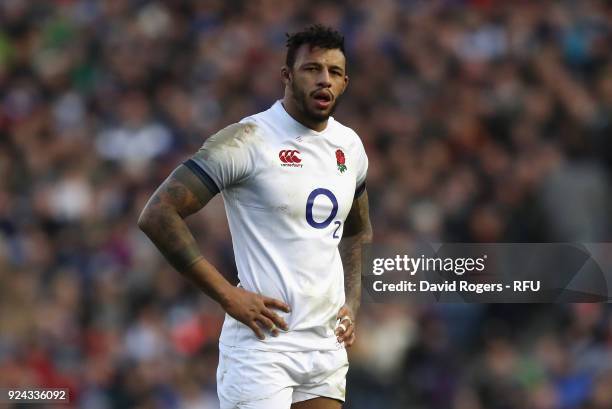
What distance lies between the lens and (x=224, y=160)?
5559 millimetres

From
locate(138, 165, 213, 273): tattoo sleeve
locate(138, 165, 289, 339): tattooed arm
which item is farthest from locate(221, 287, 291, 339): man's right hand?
locate(138, 165, 213, 273): tattoo sleeve

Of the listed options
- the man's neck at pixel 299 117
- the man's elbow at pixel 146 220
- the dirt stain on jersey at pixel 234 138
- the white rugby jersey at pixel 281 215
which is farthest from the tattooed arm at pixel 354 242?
the man's elbow at pixel 146 220

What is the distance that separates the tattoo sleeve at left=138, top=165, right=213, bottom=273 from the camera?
5.50 meters

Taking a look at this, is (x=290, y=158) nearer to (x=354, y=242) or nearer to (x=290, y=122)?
(x=290, y=122)

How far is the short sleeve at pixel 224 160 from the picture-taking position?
556 cm

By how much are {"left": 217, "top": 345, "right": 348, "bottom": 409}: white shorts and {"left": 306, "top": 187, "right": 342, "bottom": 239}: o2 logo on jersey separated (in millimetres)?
549

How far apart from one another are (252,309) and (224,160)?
0.64 m

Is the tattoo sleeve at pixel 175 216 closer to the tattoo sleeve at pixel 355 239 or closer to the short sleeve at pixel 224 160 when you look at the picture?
the short sleeve at pixel 224 160

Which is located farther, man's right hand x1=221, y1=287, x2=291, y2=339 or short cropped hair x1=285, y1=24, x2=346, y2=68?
short cropped hair x1=285, y1=24, x2=346, y2=68

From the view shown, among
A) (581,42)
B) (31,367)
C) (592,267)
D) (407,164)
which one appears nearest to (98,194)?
(31,367)

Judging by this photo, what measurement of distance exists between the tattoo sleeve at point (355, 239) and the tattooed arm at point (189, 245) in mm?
812

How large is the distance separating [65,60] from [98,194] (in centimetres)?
276

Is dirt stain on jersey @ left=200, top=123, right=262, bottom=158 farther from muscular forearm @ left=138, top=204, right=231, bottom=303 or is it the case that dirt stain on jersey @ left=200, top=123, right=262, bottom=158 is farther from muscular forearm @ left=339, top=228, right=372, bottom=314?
muscular forearm @ left=339, top=228, right=372, bottom=314

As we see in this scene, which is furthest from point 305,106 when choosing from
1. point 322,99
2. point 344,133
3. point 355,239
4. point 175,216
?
point 355,239
